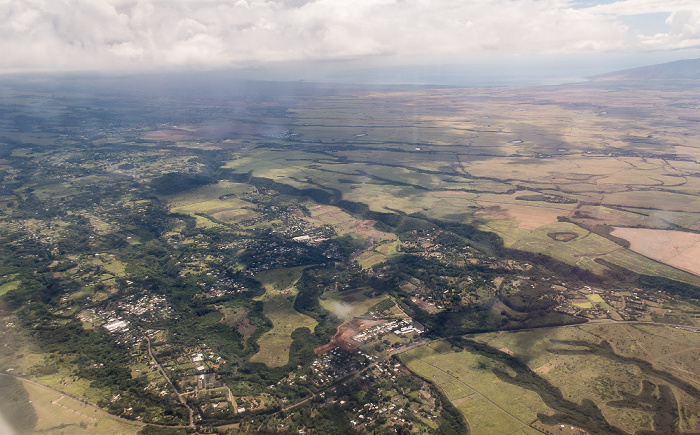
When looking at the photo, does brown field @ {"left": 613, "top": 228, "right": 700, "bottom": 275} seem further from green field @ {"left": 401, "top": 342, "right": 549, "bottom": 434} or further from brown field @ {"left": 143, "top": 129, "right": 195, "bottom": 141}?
brown field @ {"left": 143, "top": 129, "right": 195, "bottom": 141}

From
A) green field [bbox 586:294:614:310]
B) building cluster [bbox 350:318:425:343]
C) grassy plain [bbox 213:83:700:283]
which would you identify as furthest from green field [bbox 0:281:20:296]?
green field [bbox 586:294:614:310]

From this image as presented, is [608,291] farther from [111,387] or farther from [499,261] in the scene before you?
[111,387]

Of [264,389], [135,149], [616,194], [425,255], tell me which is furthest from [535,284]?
[135,149]

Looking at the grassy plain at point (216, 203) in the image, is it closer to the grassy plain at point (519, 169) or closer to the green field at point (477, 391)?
the grassy plain at point (519, 169)

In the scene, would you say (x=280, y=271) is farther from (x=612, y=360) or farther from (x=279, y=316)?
(x=612, y=360)

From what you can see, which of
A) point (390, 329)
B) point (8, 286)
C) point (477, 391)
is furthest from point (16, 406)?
point (477, 391)

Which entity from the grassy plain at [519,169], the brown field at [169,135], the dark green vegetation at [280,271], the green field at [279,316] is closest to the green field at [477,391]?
Result: the dark green vegetation at [280,271]
